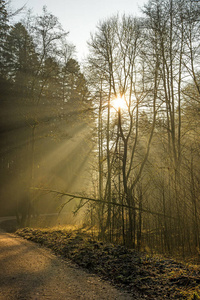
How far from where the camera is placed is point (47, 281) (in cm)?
443

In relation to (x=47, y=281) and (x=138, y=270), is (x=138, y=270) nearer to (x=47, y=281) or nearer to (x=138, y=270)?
(x=138, y=270)

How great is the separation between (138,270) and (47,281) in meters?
1.49

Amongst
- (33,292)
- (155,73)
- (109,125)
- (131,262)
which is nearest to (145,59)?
(155,73)

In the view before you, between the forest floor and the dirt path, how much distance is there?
233 millimetres

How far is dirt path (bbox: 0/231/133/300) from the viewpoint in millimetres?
3871

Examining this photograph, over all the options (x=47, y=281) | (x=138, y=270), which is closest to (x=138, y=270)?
(x=138, y=270)

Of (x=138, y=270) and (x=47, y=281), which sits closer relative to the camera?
(x=47, y=281)

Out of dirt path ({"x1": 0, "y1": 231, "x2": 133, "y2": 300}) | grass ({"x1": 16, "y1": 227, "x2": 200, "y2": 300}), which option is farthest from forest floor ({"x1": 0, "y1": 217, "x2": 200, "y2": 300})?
dirt path ({"x1": 0, "y1": 231, "x2": 133, "y2": 300})

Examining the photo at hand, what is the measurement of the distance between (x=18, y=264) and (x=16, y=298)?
1.82 m

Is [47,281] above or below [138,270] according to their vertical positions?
below

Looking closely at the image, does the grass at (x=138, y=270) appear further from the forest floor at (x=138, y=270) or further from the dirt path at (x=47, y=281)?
the dirt path at (x=47, y=281)

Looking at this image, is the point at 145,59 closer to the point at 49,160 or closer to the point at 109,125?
the point at 109,125

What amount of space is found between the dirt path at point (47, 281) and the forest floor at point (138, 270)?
0.77ft

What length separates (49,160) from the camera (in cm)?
2506
